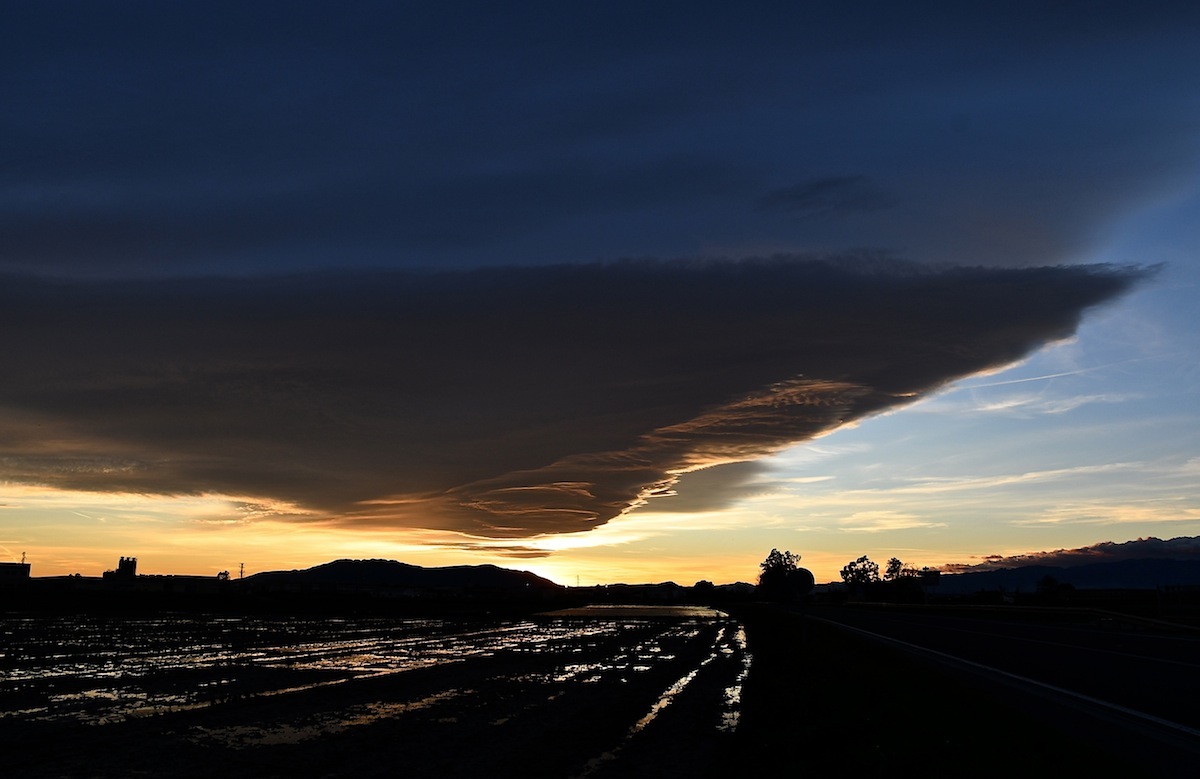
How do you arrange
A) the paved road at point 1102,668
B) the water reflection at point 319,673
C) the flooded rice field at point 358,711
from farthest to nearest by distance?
the water reflection at point 319,673
the paved road at point 1102,668
the flooded rice field at point 358,711

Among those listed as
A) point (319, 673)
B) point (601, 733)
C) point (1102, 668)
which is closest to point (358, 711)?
point (601, 733)

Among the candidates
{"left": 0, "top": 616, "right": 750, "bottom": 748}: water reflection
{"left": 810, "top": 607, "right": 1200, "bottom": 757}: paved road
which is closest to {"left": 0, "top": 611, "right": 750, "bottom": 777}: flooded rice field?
{"left": 0, "top": 616, "right": 750, "bottom": 748}: water reflection

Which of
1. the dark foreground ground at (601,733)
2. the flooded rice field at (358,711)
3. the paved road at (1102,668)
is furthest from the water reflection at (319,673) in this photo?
the paved road at (1102,668)

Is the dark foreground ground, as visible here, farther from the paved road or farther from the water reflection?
the paved road

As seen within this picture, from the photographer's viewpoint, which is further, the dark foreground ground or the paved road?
the paved road

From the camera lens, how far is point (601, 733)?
62.3 feet

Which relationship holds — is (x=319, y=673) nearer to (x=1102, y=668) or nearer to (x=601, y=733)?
(x=601, y=733)

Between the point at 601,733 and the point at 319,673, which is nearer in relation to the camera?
A: the point at 601,733

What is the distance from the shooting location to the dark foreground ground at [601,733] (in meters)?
14.7

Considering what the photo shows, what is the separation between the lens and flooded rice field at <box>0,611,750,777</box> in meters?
15.6

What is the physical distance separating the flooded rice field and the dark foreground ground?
0.30 feet

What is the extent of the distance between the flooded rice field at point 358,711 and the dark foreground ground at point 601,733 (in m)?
0.09

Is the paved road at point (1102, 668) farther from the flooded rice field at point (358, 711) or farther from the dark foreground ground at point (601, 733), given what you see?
the flooded rice field at point (358, 711)

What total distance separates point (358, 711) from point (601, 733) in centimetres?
675
